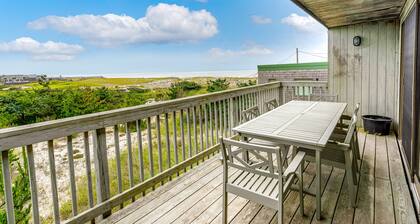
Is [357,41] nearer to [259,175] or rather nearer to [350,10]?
[350,10]

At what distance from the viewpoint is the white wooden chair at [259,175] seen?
1.64m

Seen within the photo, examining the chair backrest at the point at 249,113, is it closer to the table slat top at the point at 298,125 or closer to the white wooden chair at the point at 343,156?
the table slat top at the point at 298,125

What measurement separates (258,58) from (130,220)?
18913 mm

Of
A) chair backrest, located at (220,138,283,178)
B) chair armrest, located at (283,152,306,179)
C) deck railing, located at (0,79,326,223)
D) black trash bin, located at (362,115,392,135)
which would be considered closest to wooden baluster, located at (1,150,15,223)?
deck railing, located at (0,79,326,223)

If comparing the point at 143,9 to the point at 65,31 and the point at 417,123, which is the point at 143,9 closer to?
the point at 65,31

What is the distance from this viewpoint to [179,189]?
8.94 feet

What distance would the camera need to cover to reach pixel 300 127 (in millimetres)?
2488

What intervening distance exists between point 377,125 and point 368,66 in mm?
1300

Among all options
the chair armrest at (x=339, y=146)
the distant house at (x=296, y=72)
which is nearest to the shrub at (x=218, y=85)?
the distant house at (x=296, y=72)

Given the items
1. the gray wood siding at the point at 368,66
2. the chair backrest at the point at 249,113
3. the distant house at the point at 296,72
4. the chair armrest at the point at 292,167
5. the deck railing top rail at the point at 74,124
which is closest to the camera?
the deck railing top rail at the point at 74,124

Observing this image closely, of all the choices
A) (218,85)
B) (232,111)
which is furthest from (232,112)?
(218,85)

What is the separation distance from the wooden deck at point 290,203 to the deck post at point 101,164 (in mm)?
258

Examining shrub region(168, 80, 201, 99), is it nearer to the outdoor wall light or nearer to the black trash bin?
the outdoor wall light

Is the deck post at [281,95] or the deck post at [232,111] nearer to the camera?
the deck post at [232,111]
